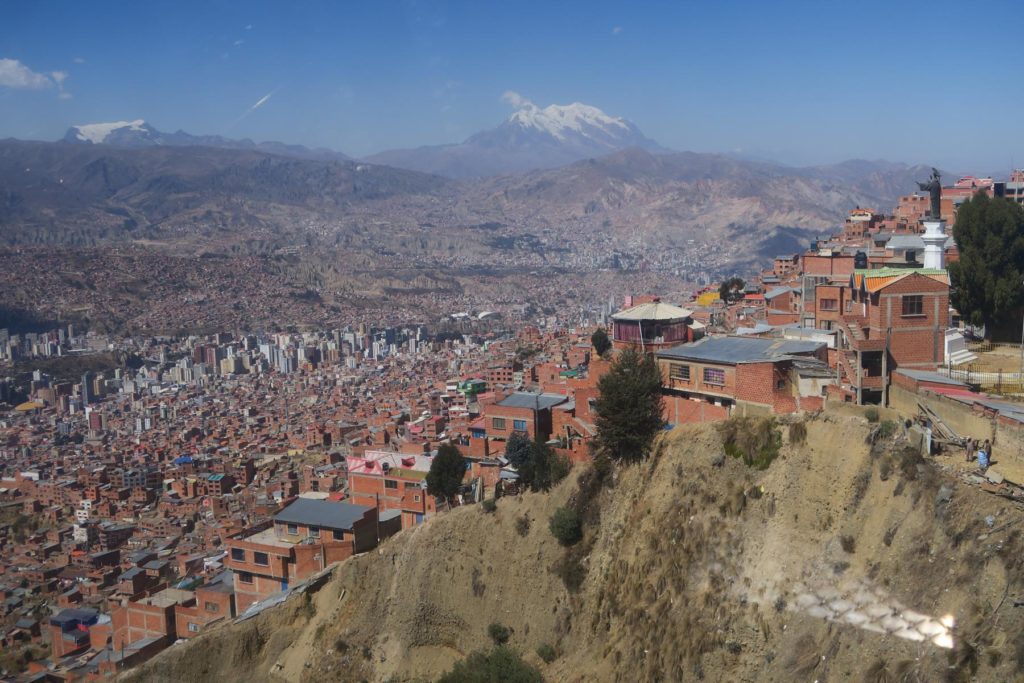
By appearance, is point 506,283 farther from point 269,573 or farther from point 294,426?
point 269,573

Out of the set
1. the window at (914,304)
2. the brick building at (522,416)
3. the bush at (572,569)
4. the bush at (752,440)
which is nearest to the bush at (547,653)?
the bush at (572,569)

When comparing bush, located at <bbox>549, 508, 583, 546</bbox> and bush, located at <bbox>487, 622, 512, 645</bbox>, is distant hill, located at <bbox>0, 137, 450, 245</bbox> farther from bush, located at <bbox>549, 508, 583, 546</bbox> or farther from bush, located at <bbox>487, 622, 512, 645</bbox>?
bush, located at <bbox>549, 508, 583, 546</bbox>

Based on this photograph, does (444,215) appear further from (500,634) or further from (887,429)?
(887,429)

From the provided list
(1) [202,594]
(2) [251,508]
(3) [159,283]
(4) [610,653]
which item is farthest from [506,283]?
(4) [610,653]

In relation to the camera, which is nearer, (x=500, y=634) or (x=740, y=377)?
(x=740, y=377)

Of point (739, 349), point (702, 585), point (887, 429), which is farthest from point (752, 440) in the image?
point (739, 349)
